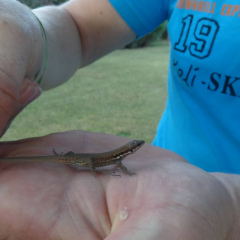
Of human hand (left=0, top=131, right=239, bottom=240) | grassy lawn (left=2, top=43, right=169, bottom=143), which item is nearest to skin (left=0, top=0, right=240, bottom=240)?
human hand (left=0, top=131, right=239, bottom=240)

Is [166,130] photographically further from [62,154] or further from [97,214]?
[97,214]

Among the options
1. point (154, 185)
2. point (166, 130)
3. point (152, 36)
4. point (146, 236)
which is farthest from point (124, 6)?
point (152, 36)

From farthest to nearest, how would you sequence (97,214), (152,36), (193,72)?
(152,36) → (193,72) → (97,214)

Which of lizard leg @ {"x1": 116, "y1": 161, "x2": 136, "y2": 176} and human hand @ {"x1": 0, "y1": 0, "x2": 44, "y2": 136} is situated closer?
human hand @ {"x1": 0, "y1": 0, "x2": 44, "y2": 136}

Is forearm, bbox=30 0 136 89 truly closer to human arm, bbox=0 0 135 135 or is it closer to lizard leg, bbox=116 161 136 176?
human arm, bbox=0 0 135 135

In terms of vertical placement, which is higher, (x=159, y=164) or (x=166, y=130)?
(x=159, y=164)

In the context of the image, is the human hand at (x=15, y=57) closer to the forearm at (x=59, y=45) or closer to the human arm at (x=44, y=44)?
the human arm at (x=44, y=44)

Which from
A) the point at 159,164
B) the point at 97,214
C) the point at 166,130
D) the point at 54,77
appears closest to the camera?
the point at 97,214
